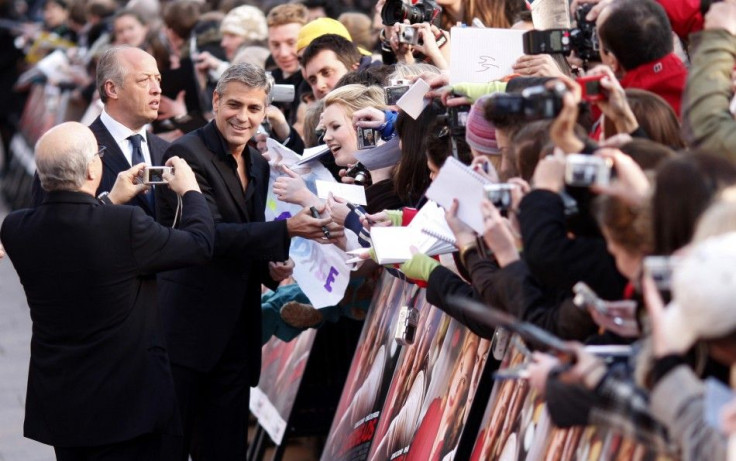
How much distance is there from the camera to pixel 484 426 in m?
4.76

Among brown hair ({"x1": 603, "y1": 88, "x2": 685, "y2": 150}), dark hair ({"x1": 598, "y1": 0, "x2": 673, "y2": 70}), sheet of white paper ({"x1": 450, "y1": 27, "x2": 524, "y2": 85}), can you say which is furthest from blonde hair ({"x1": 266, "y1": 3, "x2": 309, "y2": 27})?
brown hair ({"x1": 603, "y1": 88, "x2": 685, "y2": 150})

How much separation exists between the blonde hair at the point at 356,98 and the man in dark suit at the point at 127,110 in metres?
0.90

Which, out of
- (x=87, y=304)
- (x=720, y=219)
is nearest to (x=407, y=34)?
(x=87, y=304)

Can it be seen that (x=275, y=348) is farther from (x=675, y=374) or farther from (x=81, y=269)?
(x=675, y=374)

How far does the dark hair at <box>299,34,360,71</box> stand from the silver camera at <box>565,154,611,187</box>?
181 inches

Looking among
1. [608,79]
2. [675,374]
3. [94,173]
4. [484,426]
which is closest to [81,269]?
[94,173]

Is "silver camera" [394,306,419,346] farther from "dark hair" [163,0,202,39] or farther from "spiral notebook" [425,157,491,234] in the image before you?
"dark hair" [163,0,202,39]

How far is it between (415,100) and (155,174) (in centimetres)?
124

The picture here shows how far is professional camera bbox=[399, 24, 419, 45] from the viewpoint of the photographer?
6.66 metres

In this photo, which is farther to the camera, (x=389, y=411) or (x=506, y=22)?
(x=506, y=22)

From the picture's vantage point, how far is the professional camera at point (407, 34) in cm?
666

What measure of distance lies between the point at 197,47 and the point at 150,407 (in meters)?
5.98

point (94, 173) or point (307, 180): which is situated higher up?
point (94, 173)

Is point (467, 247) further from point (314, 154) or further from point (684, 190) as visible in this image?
point (314, 154)
